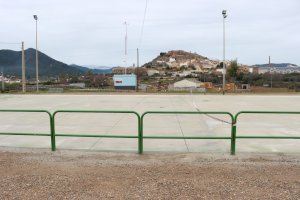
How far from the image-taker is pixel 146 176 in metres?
7.66

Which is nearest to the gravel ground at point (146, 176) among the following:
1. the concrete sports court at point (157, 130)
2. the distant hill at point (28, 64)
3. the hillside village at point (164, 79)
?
the concrete sports court at point (157, 130)

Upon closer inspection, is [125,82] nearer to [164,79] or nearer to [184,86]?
[184,86]

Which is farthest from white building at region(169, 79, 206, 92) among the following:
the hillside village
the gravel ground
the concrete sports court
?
the gravel ground

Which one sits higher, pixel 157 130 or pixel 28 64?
pixel 28 64

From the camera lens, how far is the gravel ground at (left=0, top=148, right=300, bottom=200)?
21.6ft

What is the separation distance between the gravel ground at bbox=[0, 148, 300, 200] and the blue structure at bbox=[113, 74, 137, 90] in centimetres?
4765

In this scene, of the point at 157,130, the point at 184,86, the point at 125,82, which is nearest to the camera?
the point at 157,130

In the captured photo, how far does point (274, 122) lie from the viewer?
52.7 feet

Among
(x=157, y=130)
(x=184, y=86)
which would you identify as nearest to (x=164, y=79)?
(x=184, y=86)

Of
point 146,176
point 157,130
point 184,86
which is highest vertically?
point 184,86

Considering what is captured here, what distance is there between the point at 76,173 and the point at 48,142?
3865 millimetres

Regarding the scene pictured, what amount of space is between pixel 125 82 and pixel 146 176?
50435mm

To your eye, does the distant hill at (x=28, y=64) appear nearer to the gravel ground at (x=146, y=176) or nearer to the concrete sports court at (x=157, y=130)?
the concrete sports court at (x=157, y=130)

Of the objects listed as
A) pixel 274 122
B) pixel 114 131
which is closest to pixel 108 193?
pixel 114 131
